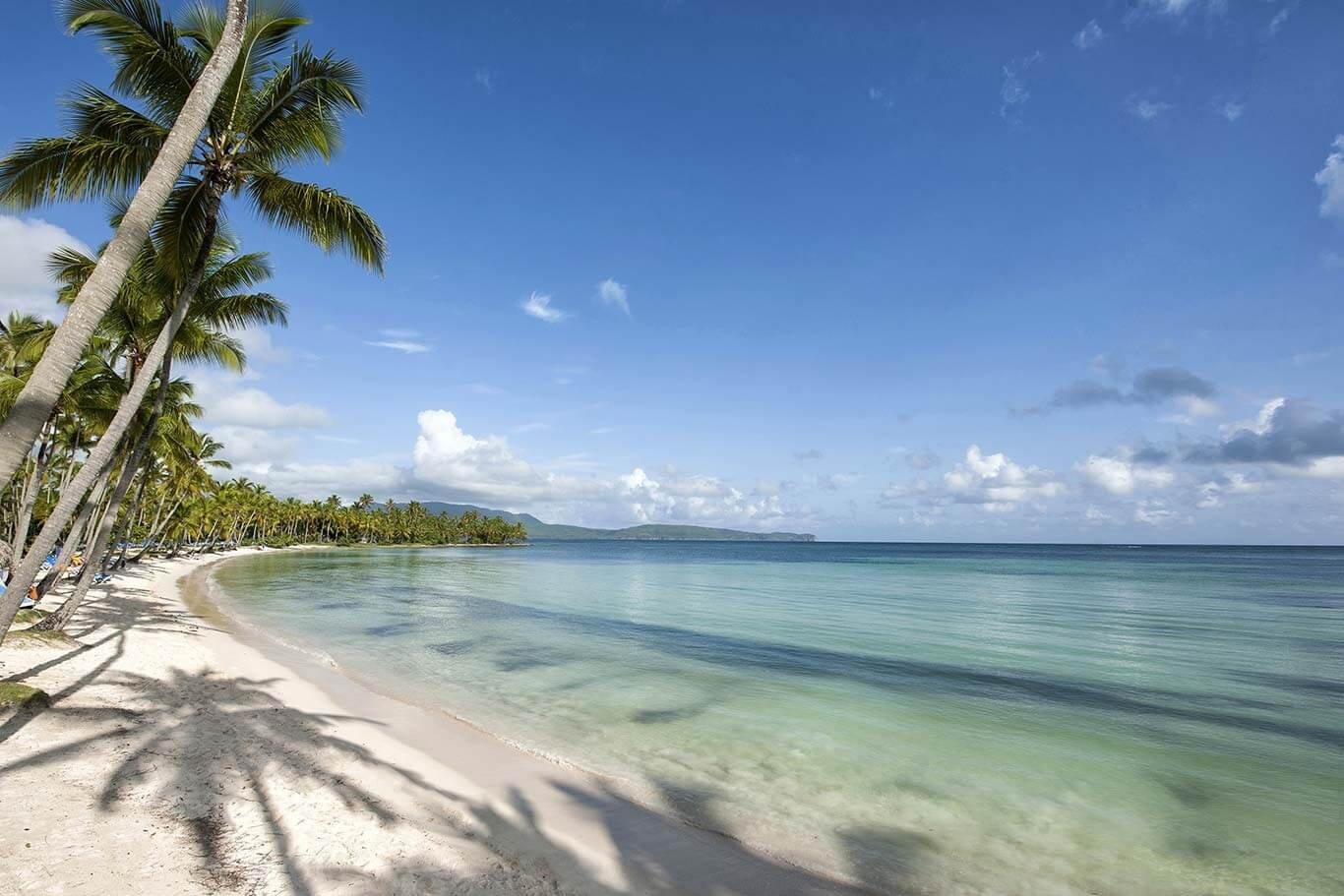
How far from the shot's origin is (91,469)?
8.26 meters

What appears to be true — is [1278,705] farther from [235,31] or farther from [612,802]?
[235,31]

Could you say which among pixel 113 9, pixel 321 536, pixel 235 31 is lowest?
pixel 321 536

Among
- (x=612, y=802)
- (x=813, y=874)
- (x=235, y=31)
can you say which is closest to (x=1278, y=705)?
(x=813, y=874)

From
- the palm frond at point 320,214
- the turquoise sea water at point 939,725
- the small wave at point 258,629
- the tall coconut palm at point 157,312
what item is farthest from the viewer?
the small wave at point 258,629

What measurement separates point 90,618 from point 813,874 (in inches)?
786

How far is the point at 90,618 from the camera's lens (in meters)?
16.9

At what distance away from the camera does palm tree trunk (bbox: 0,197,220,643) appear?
7293 millimetres

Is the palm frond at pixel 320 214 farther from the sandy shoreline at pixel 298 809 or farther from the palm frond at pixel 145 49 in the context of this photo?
the sandy shoreline at pixel 298 809

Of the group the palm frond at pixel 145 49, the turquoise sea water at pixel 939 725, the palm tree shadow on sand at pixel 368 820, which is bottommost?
the turquoise sea water at pixel 939 725

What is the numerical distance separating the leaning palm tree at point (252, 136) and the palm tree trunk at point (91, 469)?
3 centimetres

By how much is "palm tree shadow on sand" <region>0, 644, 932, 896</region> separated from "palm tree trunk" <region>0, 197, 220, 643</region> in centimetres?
183

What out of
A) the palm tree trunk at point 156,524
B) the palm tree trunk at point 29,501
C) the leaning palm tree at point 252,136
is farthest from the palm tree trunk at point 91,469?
the palm tree trunk at point 156,524

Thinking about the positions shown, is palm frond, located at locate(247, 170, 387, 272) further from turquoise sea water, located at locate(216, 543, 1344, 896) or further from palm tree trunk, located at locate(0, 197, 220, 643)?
turquoise sea water, located at locate(216, 543, 1344, 896)

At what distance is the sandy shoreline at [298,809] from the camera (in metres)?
4.93
